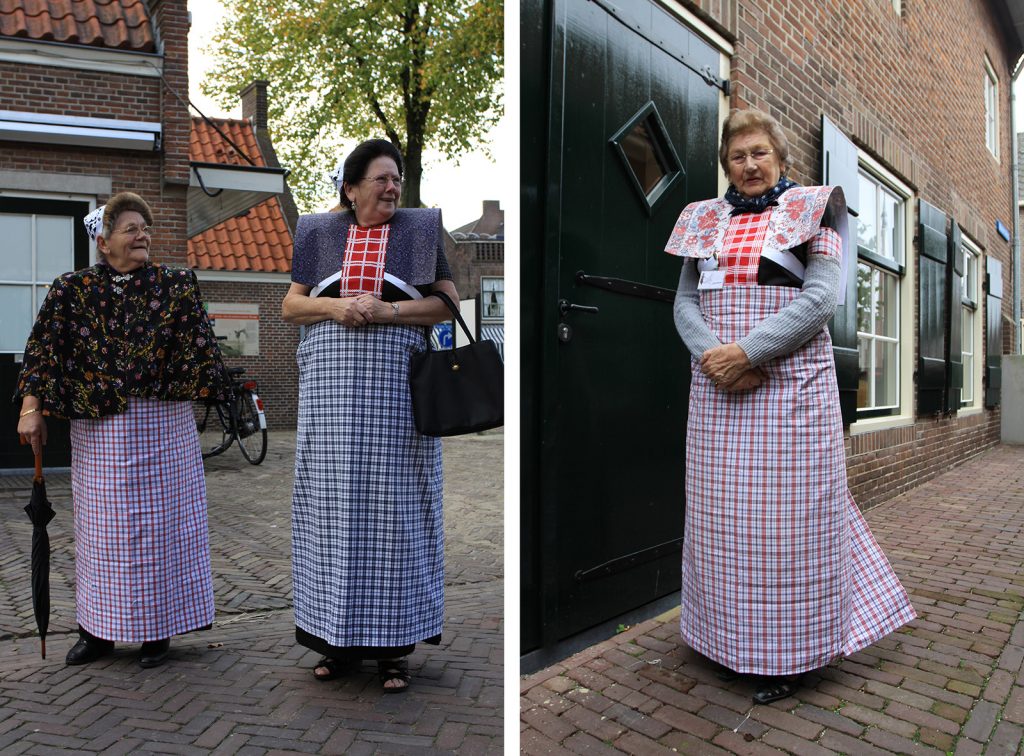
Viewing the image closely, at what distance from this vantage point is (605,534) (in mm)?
3141

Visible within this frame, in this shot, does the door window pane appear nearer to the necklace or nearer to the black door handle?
the necklace

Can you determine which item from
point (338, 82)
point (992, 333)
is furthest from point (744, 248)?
point (992, 333)

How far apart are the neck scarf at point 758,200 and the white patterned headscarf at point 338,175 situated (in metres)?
1.20

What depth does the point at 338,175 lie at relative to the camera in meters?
2.73

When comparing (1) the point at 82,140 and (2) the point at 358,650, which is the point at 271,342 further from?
(2) the point at 358,650

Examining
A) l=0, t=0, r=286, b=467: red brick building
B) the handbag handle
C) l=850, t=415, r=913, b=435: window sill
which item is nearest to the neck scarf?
the handbag handle

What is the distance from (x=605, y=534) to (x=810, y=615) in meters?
0.76

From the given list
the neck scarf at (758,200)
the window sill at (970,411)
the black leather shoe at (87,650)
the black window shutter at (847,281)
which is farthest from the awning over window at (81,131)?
the window sill at (970,411)

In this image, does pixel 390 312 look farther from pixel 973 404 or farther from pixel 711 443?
pixel 973 404

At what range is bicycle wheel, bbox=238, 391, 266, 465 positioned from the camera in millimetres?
7555

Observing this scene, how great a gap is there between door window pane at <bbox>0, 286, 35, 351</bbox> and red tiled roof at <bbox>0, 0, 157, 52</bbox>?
2.21m

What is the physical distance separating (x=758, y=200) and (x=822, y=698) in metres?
1.50

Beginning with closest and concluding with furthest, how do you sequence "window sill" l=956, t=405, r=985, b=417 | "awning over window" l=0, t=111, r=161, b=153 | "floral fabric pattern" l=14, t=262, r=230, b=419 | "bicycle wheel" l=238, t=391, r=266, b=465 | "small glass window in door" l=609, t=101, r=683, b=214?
"floral fabric pattern" l=14, t=262, r=230, b=419 → "small glass window in door" l=609, t=101, r=683, b=214 → "awning over window" l=0, t=111, r=161, b=153 → "bicycle wheel" l=238, t=391, r=266, b=465 → "window sill" l=956, t=405, r=985, b=417

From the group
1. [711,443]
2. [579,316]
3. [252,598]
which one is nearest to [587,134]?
[579,316]
